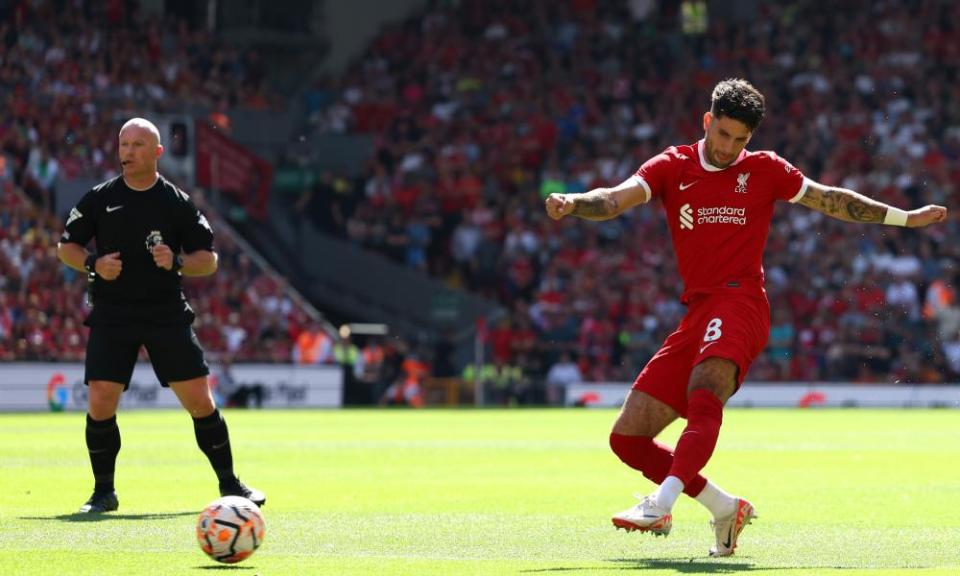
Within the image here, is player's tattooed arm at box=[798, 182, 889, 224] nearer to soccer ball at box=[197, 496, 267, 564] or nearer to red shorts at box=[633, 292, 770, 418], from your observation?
red shorts at box=[633, 292, 770, 418]

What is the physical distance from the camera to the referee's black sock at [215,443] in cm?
1173

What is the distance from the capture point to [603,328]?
37125 millimetres

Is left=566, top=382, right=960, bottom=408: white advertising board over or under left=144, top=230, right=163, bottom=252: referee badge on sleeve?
under

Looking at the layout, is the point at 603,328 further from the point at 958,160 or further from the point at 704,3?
the point at 704,3

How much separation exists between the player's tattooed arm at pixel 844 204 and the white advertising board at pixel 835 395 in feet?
87.1

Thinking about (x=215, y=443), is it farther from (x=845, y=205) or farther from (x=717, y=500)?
(x=845, y=205)

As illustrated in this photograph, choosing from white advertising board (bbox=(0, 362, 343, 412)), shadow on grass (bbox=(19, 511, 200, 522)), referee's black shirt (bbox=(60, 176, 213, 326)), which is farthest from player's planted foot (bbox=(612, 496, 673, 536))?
white advertising board (bbox=(0, 362, 343, 412))

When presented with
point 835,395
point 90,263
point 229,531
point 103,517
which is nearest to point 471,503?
point 103,517

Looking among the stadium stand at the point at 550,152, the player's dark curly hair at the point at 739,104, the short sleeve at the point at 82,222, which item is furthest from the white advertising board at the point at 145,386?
the player's dark curly hair at the point at 739,104

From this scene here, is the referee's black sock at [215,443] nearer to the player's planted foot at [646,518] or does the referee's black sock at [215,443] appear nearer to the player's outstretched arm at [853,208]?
the player's planted foot at [646,518]

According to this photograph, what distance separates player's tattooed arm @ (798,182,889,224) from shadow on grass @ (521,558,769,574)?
2061 mm

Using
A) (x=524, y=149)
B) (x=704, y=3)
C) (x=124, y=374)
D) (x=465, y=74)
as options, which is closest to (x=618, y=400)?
(x=524, y=149)

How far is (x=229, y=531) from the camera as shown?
8.54 m

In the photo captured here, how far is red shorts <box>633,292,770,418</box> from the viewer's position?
9.24 metres
